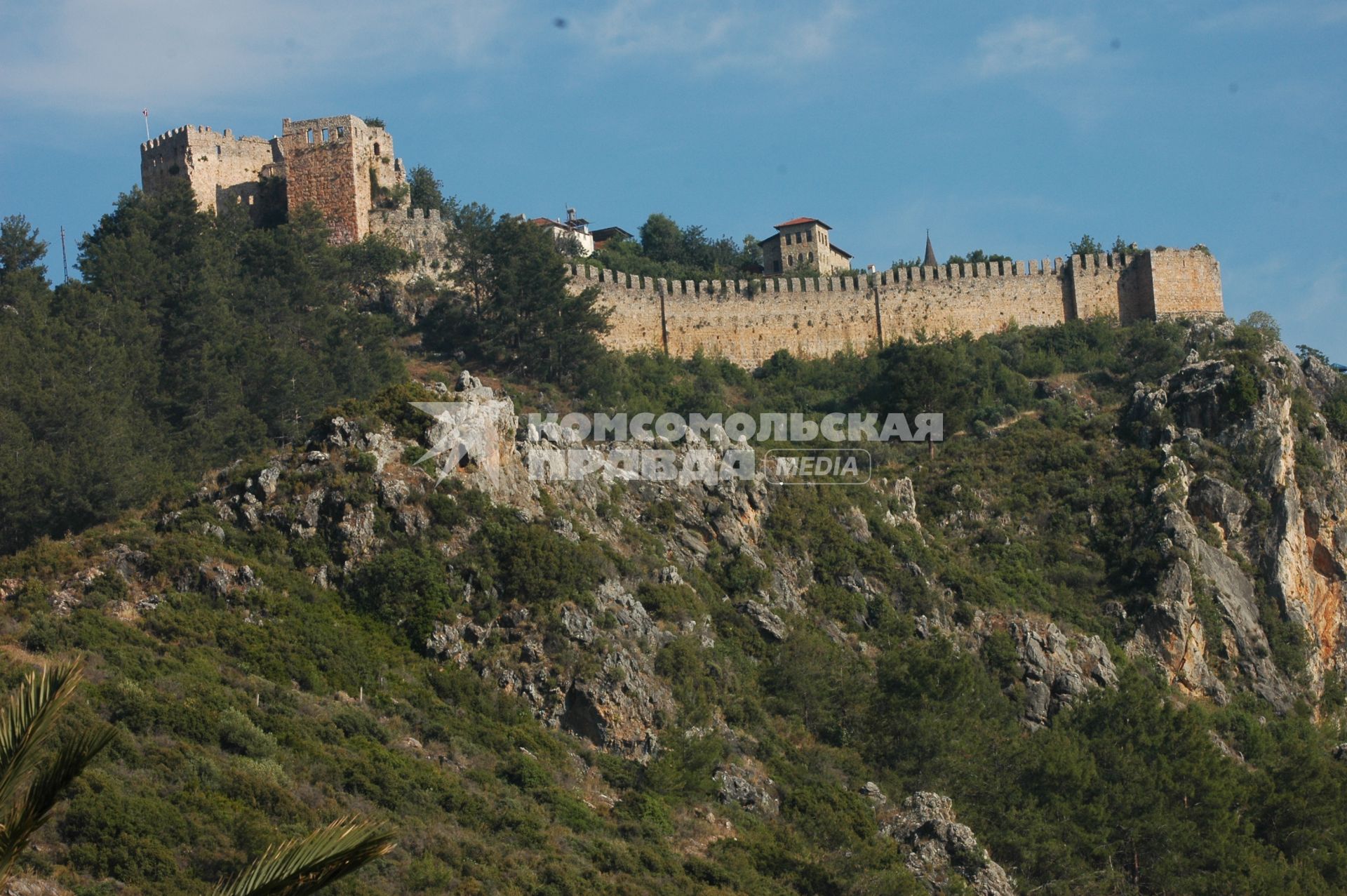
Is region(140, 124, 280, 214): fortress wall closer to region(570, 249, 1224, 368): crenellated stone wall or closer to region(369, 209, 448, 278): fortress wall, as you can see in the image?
region(369, 209, 448, 278): fortress wall

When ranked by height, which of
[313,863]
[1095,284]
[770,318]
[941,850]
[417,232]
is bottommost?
[941,850]

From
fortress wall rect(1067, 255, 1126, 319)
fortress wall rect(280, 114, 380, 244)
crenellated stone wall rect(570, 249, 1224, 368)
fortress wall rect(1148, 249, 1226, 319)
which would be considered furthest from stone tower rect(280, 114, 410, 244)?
fortress wall rect(1148, 249, 1226, 319)

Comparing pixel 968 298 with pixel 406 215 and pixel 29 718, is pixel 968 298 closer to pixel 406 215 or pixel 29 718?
pixel 406 215

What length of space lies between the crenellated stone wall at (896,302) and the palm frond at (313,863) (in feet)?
132

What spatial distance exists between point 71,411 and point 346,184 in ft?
54.8

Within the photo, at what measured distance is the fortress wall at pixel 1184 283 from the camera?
51875 millimetres

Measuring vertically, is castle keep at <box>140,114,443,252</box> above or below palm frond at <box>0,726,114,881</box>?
above

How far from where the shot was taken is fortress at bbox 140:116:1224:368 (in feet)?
161

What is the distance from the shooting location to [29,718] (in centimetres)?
951

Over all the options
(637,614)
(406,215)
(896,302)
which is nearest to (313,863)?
(637,614)

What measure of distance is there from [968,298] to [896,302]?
229 centimetres

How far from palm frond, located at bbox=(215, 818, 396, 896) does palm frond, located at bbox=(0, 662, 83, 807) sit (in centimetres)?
132

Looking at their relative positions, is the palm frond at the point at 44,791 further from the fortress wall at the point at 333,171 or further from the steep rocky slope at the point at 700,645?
the fortress wall at the point at 333,171

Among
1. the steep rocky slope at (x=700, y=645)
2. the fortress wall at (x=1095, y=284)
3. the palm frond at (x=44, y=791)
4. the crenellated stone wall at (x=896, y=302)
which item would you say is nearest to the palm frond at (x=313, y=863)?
the palm frond at (x=44, y=791)
